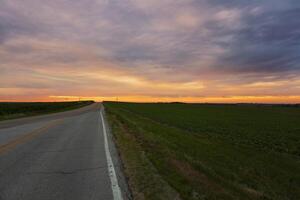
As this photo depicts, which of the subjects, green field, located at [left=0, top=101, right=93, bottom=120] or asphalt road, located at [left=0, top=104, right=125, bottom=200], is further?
green field, located at [left=0, top=101, right=93, bottom=120]

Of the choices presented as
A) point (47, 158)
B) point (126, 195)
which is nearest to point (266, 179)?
point (126, 195)

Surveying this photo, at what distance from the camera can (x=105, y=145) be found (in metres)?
10.8

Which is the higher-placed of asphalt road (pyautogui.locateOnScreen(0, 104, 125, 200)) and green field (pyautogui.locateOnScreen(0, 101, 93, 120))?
green field (pyautogui.locateOnScreen(0, 101, 93, 120))

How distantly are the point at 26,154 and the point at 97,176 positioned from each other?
3.89 metres

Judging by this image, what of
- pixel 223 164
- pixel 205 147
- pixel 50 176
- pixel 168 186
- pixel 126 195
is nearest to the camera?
pixel 126 195

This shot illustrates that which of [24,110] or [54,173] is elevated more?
[24,110]

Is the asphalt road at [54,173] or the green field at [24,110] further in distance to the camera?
the green field at [24,110]

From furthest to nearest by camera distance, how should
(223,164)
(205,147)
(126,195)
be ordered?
1. (205,147)
2. (223,164)
3. (126,195)

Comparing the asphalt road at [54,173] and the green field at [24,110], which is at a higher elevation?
the green field at [24,110]

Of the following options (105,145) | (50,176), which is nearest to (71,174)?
(50,176)

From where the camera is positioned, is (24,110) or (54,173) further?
(24,110)

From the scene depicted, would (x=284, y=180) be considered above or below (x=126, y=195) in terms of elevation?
below

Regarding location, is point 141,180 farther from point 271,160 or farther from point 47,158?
point 271,160

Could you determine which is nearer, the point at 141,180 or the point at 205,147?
the point at 141,180
